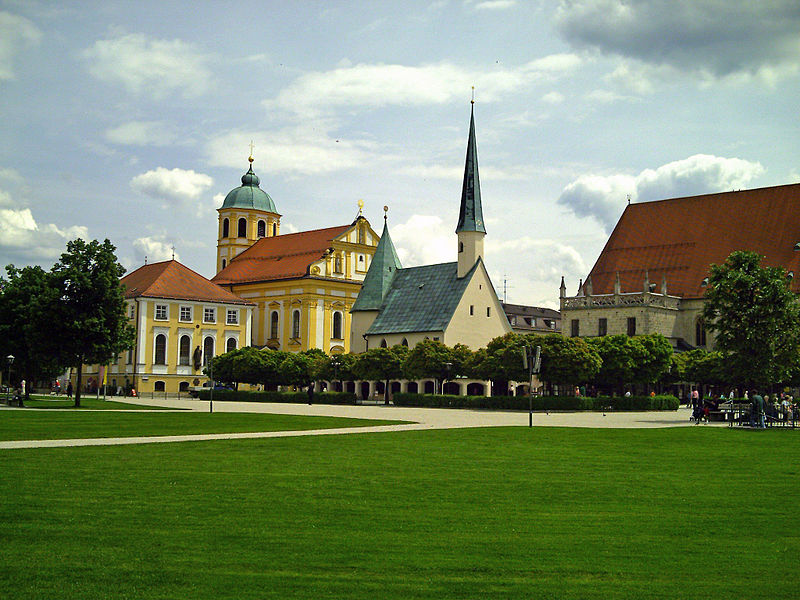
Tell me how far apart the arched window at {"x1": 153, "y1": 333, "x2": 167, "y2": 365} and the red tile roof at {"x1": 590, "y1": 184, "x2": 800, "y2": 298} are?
→ 163ft

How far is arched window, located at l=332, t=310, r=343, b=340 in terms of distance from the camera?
123 metres

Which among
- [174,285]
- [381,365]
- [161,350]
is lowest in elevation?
[381,365]

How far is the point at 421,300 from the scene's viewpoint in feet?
323

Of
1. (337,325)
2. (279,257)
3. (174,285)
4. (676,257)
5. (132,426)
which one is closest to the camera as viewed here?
(132,426)

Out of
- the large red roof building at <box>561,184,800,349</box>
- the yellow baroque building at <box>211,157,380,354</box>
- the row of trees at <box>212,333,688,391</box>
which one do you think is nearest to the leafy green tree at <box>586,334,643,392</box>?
the row of trees at <box>212,333,688,391</box>

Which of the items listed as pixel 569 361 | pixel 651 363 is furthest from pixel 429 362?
pixel 651 363

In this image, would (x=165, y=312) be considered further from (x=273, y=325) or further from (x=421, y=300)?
(x=421, y=300)

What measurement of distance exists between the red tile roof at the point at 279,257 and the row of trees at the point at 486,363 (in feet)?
113

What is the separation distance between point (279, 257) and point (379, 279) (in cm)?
2880

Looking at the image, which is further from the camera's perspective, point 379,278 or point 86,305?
point 379,278

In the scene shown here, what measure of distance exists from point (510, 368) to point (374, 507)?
177 feet

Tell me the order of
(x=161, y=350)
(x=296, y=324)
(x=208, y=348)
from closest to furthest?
(x=161, y=350)
(x=208, y=348)
(x=296, y=324)

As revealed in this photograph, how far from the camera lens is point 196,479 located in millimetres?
16750

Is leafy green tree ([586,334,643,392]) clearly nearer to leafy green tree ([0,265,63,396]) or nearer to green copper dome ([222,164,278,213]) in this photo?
leafy green tree ([0,265,63,396])
